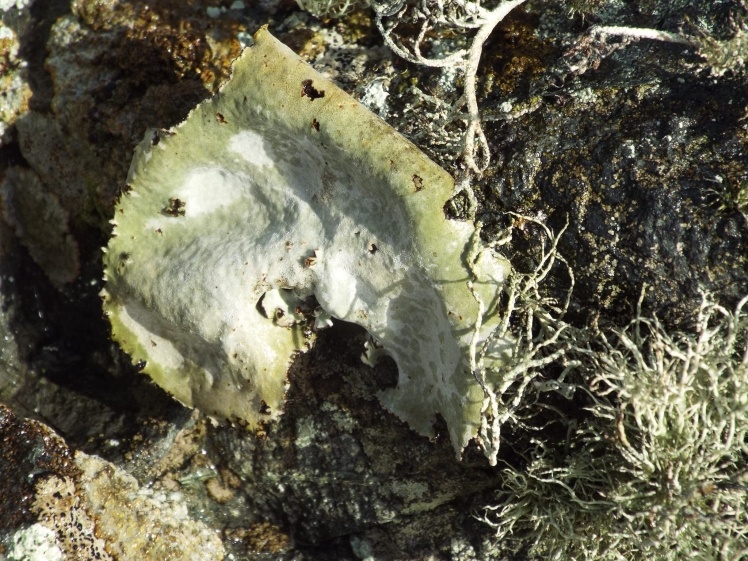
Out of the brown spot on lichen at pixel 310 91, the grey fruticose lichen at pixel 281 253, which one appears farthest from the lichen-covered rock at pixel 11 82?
the brown spot on lichen at pixel 310 91

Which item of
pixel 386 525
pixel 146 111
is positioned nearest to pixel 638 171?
pixel 386 525

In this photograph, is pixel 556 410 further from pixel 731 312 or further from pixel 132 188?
pixel 132 188

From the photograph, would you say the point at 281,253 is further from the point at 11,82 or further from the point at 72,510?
the point at 11,82

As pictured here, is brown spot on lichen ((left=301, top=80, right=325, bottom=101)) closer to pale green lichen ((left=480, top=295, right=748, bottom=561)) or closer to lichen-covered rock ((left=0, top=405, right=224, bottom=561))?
pale green lichen ((left=480, top=295, right=748, bottom=561))

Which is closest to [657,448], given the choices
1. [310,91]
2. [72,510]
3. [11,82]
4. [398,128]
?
[398,128]

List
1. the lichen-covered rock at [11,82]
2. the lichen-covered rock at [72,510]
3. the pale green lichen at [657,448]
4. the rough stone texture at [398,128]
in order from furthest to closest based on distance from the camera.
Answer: the lichen-covered rock at [11,82]
the lichen-covered rock at [72,510]
the rough stone texture at [398,128]
the pale green lichen at [657,448]

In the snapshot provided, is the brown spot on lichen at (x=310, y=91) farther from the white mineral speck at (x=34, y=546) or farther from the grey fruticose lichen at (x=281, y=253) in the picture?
the white mineral speck at (x=34, y=546)
